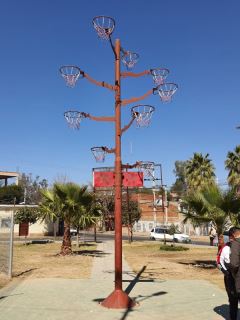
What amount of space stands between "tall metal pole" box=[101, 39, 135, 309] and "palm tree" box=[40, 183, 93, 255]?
11.2m

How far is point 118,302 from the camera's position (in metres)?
8.77

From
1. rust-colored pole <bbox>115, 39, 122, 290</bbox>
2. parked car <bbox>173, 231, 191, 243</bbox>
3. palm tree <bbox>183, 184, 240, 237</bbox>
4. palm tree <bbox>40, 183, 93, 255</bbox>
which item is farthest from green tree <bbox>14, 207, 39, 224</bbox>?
rust-colored pole <bbox>115, 39, 122, 290</bbox>

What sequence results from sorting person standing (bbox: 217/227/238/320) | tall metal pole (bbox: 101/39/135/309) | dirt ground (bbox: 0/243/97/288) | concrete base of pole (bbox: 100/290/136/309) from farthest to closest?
dirt ground (bbox: 0/243/97/288) → tall metal pole (bbox: 101/39/135/309) → concrete base of pole (bbox: 100/290/136/309) → person standing (bbox: 217/227/238/320)

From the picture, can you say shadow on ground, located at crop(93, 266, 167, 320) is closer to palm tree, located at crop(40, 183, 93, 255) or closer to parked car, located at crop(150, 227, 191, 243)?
palm tree, located at crop(40, 183, 93, 255)

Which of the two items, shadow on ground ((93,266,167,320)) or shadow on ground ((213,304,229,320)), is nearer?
shadow on ground ((213,304,229,320))

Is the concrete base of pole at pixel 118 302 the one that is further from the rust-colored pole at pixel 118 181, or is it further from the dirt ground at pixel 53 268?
the dirt ground at pixel 53 268

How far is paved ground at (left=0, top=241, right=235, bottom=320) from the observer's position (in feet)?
26.6

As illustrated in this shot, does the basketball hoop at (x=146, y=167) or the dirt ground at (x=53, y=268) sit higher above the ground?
the basketball hoop at (x=146, y=167)

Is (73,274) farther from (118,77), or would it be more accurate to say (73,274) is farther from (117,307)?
(118,77)

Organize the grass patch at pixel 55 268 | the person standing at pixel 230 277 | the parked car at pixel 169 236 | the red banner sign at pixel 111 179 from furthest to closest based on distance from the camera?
the parked car at pixel 169 236 → the grass patch at pixel 55 268 → the red banner sign at pixel 111 179 → the person standing at pixel 230 277

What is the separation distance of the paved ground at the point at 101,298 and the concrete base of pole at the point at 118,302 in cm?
15

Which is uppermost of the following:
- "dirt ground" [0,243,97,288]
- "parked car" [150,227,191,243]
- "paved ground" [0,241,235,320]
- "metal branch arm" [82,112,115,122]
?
"metal branch arm" [82,112,115,122]

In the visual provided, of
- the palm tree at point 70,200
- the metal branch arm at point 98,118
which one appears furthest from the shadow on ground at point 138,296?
the palm tree at point 70,200

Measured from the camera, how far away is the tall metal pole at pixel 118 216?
8.82 metres
